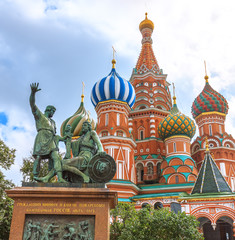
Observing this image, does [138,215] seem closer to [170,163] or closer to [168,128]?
[170,163]

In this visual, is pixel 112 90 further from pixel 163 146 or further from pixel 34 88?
pixel 34 88

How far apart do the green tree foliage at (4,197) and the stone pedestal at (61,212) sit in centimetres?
1015

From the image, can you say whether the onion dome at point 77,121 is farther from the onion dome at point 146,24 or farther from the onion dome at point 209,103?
the onion dome at point 146,24

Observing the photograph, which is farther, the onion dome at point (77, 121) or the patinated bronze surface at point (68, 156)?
the onion dome at point (77, 121)

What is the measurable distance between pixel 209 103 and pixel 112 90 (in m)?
12.4

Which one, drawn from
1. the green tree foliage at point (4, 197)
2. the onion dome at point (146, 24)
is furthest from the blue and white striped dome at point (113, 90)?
the onion dome at point (146, 24)

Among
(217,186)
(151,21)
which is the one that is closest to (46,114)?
(217,186)

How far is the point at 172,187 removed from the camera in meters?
26.0

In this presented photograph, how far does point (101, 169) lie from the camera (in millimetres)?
7645

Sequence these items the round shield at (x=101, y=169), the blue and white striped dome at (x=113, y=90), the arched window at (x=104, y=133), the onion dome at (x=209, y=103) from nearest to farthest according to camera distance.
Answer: the round shield at (x=101, y=169)
the arched window at (x=104, y=133)
the blue and white striped dome at (x=113, y=90)
the onion dome at (x=209, y=103)

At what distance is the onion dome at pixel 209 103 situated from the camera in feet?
113

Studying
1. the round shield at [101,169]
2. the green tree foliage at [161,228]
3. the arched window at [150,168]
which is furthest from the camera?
the arched window at [150,168]

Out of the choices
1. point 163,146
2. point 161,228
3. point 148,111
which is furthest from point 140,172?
point 161,228

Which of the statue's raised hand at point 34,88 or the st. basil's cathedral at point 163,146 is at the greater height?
the st. basil's cathedral at point 163,146
